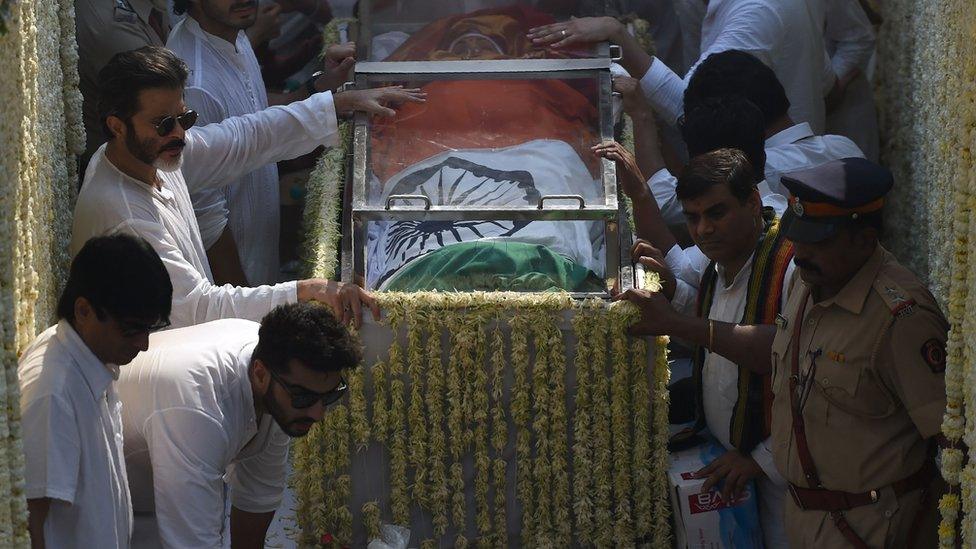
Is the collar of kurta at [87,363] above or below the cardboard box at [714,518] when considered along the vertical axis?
above

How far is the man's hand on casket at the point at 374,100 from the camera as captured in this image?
4930mm

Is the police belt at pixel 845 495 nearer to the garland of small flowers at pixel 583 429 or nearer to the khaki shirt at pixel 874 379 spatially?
the khaki shirt at pixel 874 379

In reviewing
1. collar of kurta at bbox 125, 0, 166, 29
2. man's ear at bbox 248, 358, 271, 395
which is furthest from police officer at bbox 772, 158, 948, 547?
collar of kurta at bbox 125, 0, 166, 29

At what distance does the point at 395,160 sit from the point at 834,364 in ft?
6.63

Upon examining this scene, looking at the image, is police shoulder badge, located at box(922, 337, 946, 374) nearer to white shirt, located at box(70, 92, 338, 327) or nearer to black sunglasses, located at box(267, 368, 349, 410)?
black sunglasses, located at box(267, 368, 349, 410)

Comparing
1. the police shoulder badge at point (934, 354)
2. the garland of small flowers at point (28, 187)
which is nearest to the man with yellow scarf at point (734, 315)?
the police shoulder badge at point (934, 354)

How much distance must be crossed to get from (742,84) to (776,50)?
90 centimetres

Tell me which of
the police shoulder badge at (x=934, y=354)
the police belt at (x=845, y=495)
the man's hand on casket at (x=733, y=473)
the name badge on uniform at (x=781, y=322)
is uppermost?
the name badge on uniform at (x=781, y=322)

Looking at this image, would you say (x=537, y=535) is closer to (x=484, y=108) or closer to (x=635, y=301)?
(x=635, y=301)

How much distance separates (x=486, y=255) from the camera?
4.42 m

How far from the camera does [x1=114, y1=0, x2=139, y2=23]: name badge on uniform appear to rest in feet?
17.3

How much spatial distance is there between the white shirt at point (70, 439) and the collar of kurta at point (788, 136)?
269 centimetres

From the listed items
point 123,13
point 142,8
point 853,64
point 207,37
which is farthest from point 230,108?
point 853,64

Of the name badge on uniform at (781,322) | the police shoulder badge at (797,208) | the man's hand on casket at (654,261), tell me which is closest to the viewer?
the police shoulder badge at (797,208)
